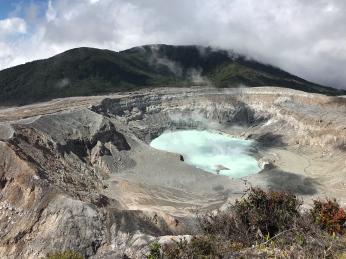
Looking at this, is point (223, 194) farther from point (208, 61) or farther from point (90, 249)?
point (208, 61)

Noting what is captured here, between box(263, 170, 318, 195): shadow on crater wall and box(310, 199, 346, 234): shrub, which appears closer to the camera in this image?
box(310, 199, 346, 234): shrub

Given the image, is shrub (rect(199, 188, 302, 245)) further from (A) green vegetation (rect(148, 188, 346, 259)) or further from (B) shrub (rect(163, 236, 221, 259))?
(B) shrub (rect(163, 236, 221, 259))

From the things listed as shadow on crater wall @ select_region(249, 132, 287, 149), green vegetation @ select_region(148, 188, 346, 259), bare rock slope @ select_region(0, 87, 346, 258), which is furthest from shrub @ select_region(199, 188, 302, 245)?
shadow on crater wall @ select_region(249, 132, 287, 149)

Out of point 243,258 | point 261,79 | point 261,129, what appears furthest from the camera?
point 261,79

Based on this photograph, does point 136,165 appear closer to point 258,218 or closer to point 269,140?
point 269,140

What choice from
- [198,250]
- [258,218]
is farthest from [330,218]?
[198,250]

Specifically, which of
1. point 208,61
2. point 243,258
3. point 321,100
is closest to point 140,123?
point 321,100
